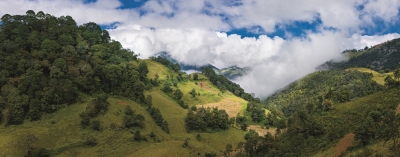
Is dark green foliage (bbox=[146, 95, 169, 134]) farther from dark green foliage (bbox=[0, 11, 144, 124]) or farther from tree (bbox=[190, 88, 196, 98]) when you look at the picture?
tree (bbox=[190, 88, 196, 98])

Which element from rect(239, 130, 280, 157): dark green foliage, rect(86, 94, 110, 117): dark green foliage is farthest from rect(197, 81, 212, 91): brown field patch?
rect(239, 130, 280, 157): dark green foliage

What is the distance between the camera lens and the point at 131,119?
292ft

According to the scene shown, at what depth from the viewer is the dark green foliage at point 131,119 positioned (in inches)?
3476

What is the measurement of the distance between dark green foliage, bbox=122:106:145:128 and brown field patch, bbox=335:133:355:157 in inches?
2163

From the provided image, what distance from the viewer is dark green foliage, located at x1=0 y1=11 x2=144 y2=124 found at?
82600 millimetres

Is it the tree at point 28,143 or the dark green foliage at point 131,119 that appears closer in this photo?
the tree at point 28,143

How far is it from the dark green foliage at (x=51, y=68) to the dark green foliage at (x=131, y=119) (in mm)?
7086

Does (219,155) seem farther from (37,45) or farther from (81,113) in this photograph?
(37,45)

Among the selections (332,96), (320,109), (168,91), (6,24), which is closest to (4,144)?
(6,24)

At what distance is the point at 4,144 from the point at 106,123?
2480 centimetres

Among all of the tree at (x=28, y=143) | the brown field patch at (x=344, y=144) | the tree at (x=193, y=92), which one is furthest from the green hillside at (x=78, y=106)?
the brown field patch at (x=344, y=144)

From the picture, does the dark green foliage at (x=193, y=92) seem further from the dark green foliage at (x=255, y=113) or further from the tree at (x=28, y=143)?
A: the tree at (x=28, y=143)

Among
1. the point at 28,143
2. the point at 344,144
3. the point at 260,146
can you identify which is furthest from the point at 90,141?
the point at 344,144

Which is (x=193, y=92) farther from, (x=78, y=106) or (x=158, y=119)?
(x=78, y=106)
